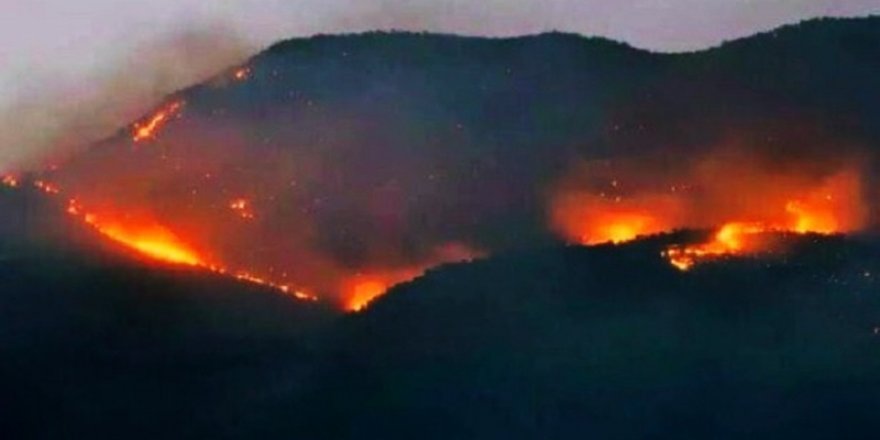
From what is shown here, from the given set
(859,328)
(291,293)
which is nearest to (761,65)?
(859,328)

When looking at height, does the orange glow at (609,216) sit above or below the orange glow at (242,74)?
below

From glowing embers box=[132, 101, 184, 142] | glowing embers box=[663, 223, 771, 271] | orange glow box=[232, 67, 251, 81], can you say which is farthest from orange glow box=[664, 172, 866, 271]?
glowing embers box=[132, 101, 184, 142]

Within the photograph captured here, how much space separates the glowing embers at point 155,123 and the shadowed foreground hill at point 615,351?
2.37m

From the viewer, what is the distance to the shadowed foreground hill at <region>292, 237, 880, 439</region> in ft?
18.3

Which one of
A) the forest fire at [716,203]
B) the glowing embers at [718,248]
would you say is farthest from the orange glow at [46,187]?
the glowing embers at [718,248]

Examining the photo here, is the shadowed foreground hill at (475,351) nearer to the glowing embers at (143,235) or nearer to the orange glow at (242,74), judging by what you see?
the glowing embers at (143,235)

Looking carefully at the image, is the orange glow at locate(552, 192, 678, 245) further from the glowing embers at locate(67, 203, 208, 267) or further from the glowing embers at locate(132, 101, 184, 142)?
the glowing embers at locate(132, 101, 184, 142)

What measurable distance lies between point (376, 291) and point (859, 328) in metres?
2.28

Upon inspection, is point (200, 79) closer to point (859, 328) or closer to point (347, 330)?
point (347, 330)

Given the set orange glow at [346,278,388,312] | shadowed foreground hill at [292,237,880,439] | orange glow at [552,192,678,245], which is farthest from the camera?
orange glow at [552,192,678,245]

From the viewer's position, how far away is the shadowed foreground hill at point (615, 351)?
559 centimetres

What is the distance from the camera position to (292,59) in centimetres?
816

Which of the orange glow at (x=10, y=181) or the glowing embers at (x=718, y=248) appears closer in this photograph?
the glowing embers at (x=718, y=248)

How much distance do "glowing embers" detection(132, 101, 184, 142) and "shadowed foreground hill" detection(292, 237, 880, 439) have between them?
2.37 m
